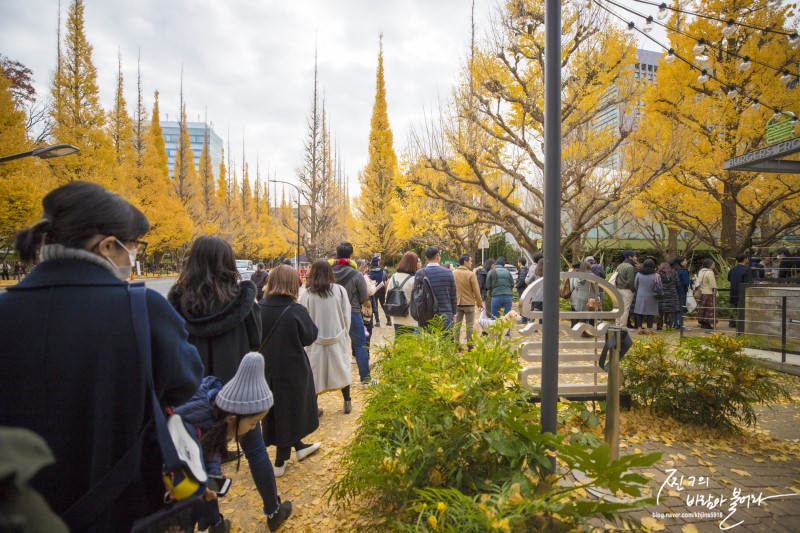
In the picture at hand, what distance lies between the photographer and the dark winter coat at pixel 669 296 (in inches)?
402

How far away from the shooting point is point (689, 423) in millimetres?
4035

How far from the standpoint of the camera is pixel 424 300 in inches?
233

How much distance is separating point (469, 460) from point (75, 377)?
2082 millimetres

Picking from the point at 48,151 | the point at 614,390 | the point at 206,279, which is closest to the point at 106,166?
the point at 48,151

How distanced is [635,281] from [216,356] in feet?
34.3

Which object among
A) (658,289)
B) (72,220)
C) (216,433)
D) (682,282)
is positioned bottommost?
(216,433)

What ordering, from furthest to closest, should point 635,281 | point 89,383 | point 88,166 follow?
1. point 88,166
2. point 635,281
3. point 89,383

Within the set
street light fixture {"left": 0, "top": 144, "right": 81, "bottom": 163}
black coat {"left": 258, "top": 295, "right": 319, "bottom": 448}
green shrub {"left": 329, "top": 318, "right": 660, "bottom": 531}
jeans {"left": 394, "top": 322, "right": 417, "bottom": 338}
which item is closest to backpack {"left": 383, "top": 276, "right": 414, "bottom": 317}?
jeans {"left": 394, "top": 322, "right": 417, "bottom": 338}

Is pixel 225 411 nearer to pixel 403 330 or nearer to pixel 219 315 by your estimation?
pixel 219 315

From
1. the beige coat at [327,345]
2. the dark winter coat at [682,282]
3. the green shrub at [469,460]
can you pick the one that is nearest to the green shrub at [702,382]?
the green shrub at [469,460]

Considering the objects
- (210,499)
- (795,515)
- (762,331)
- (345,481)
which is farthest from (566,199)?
(210,499)

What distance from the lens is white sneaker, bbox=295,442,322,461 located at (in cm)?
398

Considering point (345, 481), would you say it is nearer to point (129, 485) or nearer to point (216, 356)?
point (216, 356)

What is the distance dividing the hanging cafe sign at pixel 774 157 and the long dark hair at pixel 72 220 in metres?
8.12
